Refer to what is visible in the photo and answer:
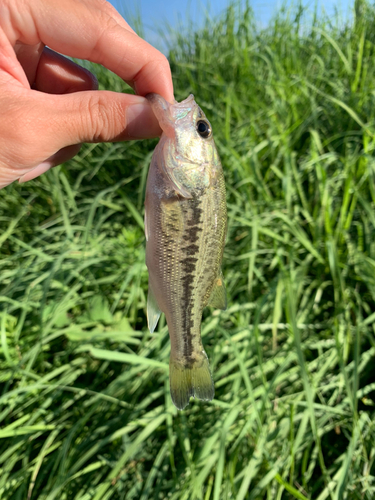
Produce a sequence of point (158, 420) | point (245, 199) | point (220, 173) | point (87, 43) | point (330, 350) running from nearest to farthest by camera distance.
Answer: point (220, 173)
point (87, 43)
point (158, 420)
point (330, 350)
point (245, 199)

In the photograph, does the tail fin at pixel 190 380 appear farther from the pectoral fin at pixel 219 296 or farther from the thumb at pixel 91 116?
the thumb at pixel 91 116

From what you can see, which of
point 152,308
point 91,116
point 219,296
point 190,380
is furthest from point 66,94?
point 190,380

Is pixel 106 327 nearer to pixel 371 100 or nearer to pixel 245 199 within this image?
pixel 245 199

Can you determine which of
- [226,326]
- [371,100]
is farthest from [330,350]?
[371,100]

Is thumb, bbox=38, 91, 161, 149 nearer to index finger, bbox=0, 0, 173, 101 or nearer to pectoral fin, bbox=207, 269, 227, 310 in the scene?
index finger, bbox=0, 0, 173, 101

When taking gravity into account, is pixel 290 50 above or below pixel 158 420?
above

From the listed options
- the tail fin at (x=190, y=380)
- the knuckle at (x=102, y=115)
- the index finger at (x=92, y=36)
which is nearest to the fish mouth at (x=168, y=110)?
the knuckle at (x=102, y=115)

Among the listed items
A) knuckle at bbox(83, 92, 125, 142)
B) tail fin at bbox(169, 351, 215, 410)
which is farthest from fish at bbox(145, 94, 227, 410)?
knuckle at bbox(83, 92, 125, 142)
